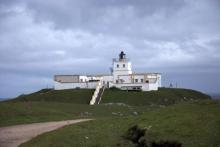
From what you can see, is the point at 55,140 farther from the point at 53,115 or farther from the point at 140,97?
the point at 140,97

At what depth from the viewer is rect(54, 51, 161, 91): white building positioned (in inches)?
3875

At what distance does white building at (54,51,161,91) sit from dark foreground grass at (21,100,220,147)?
70.5 metres

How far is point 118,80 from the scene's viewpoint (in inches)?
4031

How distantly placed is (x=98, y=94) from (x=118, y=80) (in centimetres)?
1647

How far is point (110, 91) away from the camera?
89000 mm

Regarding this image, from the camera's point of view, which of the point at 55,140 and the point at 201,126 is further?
the point at 55,140

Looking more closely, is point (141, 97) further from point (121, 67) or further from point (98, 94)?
point (121, 67)

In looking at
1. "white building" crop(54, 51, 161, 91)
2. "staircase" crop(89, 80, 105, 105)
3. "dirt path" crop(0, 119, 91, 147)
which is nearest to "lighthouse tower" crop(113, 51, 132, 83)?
"white building" crop(54, 51, 161, 91)

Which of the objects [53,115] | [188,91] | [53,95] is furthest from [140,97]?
[53,115]

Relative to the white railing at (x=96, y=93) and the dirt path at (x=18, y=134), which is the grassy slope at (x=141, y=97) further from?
the dirt path at (x=18, y=134)

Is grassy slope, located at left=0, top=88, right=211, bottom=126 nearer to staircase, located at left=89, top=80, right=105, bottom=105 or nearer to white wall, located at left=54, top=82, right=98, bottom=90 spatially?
staircase, located at left=89, top=80, right=105, bottom=105

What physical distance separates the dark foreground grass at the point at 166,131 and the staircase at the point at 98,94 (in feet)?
164

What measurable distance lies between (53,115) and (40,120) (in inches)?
169

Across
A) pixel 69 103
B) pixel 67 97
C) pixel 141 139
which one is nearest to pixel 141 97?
pixel 67 97
